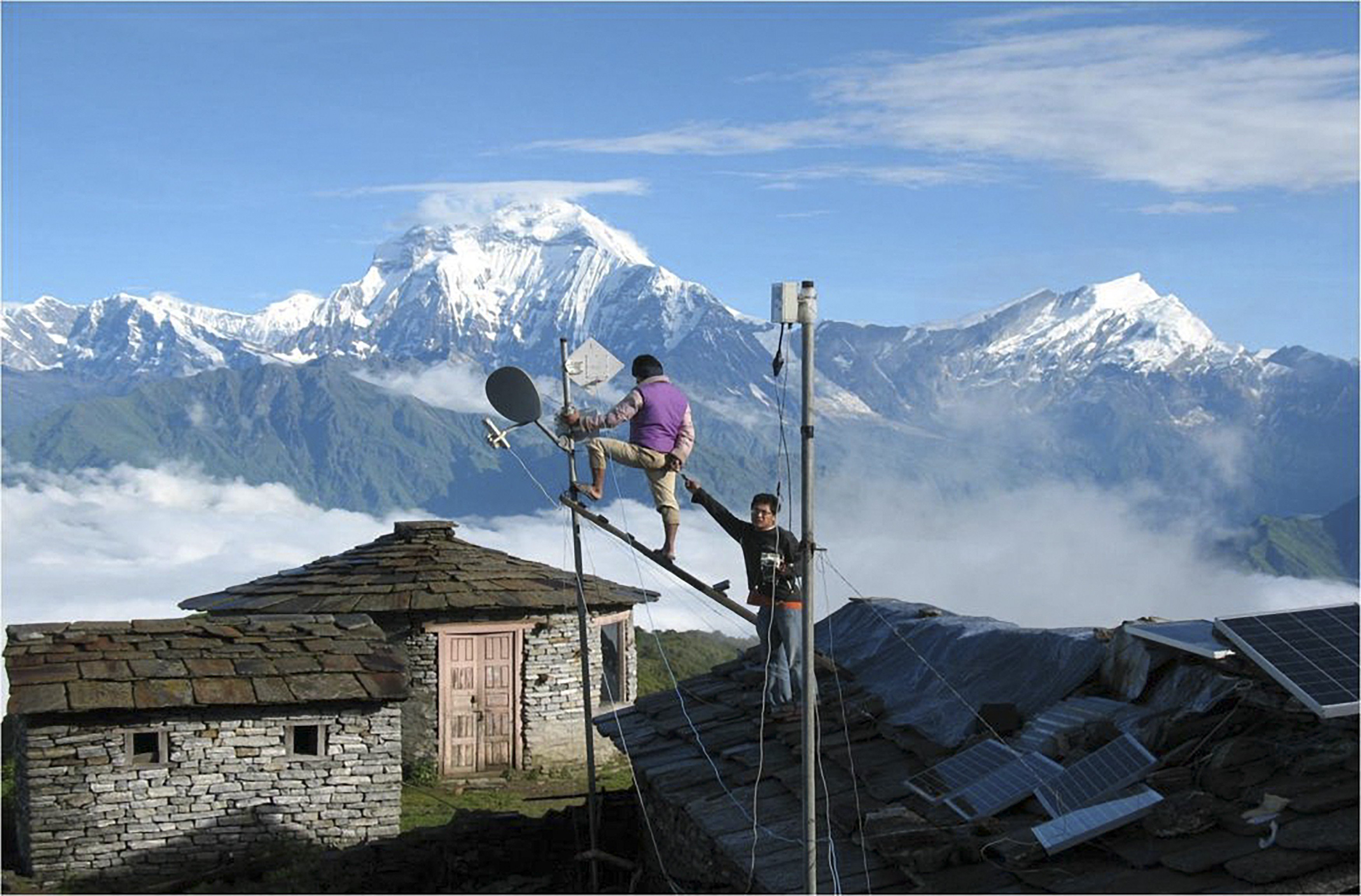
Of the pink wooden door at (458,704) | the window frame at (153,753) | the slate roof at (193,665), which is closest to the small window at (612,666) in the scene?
the pink wooden door at (458,704)

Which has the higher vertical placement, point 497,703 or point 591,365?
point 591,365

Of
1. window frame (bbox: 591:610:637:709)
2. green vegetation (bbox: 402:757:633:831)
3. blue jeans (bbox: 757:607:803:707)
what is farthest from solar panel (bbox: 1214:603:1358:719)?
window frame (bbox: 591:610:637:709)

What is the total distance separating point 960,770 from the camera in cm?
1280

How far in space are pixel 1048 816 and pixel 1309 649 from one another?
6.86 ft

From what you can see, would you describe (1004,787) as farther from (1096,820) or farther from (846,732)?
(846,732)

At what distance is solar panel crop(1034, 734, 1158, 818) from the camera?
1130cm

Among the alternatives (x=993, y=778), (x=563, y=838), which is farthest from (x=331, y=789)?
(x=993, y=778)

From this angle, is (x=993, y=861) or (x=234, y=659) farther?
(x=234, y=659)

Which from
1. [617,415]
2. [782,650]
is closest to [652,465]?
[617,415]

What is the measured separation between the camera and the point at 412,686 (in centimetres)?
2756

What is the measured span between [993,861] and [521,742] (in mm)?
17965

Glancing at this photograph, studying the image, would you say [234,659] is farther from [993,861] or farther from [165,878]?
[993,861]

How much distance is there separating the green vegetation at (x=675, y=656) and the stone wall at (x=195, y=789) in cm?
1417

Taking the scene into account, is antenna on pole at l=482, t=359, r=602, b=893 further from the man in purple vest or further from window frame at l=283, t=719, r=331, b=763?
window frame at l=283, t=719, r=331, b=763
